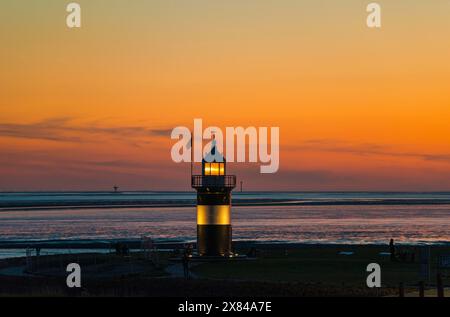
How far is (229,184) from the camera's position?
5622cm

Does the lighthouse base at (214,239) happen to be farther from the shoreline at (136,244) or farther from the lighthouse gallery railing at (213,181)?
the shoreline at (136,244)

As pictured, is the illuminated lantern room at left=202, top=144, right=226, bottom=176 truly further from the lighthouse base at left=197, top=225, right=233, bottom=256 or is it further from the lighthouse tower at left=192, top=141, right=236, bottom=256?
the lighthouse base at left=197, top=225, right=233, bottom=256

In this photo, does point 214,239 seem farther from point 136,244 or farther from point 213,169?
point 136,244

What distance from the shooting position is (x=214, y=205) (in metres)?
56.0

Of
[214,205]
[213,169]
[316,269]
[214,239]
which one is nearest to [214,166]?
[213,169]

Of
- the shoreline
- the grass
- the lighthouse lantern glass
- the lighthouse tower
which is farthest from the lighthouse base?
the shoreline

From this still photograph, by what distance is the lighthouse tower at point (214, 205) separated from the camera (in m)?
56.0

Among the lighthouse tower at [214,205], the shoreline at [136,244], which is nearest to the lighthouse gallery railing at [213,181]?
the lighthouse tower at [214,205]

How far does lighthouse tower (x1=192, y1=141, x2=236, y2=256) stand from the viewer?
55969mm

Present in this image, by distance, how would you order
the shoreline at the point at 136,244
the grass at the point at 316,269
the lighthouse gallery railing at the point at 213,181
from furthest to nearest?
the shoreline at the point at 136,244 → the lighthouse gallery railing at the point at 213,181 → the grass at the point at 316,269

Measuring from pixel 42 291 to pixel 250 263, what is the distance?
1469 cm
